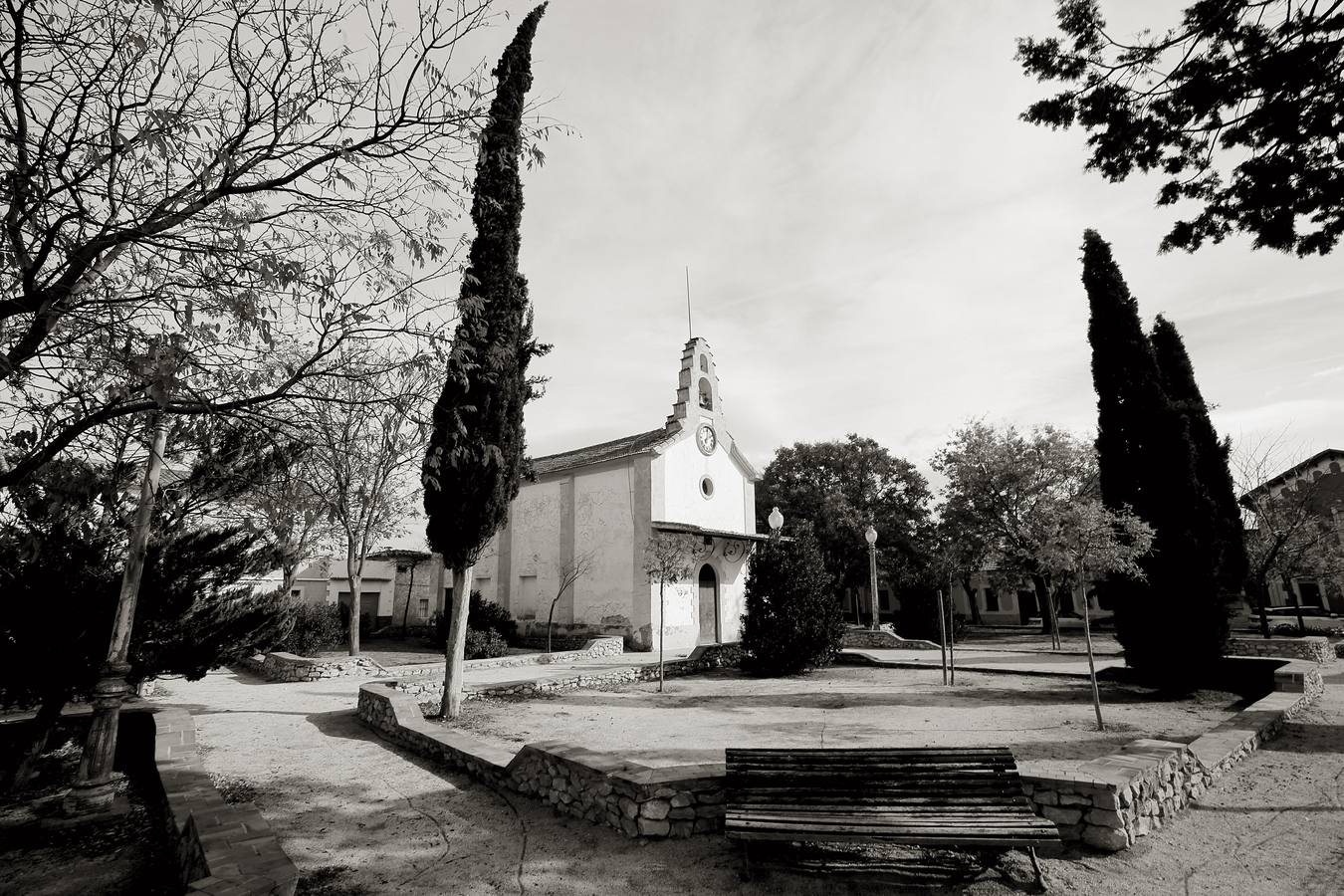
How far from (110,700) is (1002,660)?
19983 mm

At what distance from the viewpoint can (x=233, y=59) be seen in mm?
4371

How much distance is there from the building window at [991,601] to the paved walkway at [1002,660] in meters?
31.9

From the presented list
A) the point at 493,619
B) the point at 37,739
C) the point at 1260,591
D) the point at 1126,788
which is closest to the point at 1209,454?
the point at 1260,591

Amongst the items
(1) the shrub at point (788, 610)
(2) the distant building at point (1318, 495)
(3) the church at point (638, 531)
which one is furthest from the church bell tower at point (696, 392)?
(2) the distant building at point (1318, 495)

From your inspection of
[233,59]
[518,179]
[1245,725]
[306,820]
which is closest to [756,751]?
[306,820]

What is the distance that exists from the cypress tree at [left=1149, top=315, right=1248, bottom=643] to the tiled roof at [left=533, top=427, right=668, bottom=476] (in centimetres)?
1519

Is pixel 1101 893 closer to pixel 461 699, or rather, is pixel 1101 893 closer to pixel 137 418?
pixel 137 418

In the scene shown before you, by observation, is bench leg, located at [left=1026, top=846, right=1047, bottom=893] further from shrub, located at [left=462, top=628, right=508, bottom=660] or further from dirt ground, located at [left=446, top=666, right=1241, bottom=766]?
shrub, located at [left=462, top=628, right=508, bottom=660]

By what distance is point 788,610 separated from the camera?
49.6 feet

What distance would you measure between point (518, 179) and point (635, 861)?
11.2m

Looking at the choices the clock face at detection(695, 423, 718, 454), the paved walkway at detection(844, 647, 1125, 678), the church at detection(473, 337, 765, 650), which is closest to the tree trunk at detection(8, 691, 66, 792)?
the church at detection(473, 337, 765, 650)

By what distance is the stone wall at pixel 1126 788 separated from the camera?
4.93 m

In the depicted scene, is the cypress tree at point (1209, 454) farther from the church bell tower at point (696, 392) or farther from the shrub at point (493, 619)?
the shrub at point (493, 619)

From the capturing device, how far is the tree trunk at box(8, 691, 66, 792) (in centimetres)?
741
